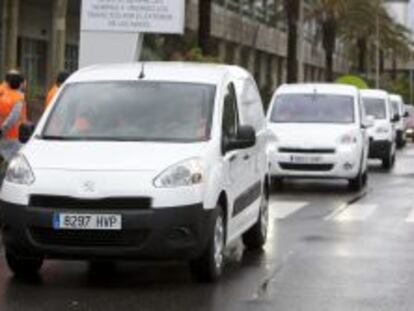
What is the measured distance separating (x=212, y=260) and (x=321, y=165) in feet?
34.9

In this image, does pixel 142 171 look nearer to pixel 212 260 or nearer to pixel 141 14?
pixel 212 260

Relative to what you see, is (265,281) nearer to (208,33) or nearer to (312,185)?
(312,185)

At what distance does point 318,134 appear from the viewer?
2028cm

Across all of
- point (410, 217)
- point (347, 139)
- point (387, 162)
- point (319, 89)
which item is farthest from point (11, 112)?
point (387, 162)

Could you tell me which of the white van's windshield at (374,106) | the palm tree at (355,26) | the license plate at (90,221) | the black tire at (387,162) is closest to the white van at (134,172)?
the license plate at (90,221)

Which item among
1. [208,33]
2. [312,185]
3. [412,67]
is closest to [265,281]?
[312,185]

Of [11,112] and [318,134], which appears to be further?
[318,134]

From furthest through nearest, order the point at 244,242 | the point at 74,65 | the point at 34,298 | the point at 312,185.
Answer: the point at 74,65
the point at 312,185
the point at 244,242
the point at 34,298

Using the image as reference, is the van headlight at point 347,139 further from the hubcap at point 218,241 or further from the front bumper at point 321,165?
Answer: the hubcap at point 218,241

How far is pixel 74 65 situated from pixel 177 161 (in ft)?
134

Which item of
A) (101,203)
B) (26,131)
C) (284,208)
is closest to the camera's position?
(101,203)

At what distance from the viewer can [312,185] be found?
22.0 meters

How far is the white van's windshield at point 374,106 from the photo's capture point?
98.9 feet

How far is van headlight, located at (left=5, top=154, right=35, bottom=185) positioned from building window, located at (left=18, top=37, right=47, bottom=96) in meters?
34.8
